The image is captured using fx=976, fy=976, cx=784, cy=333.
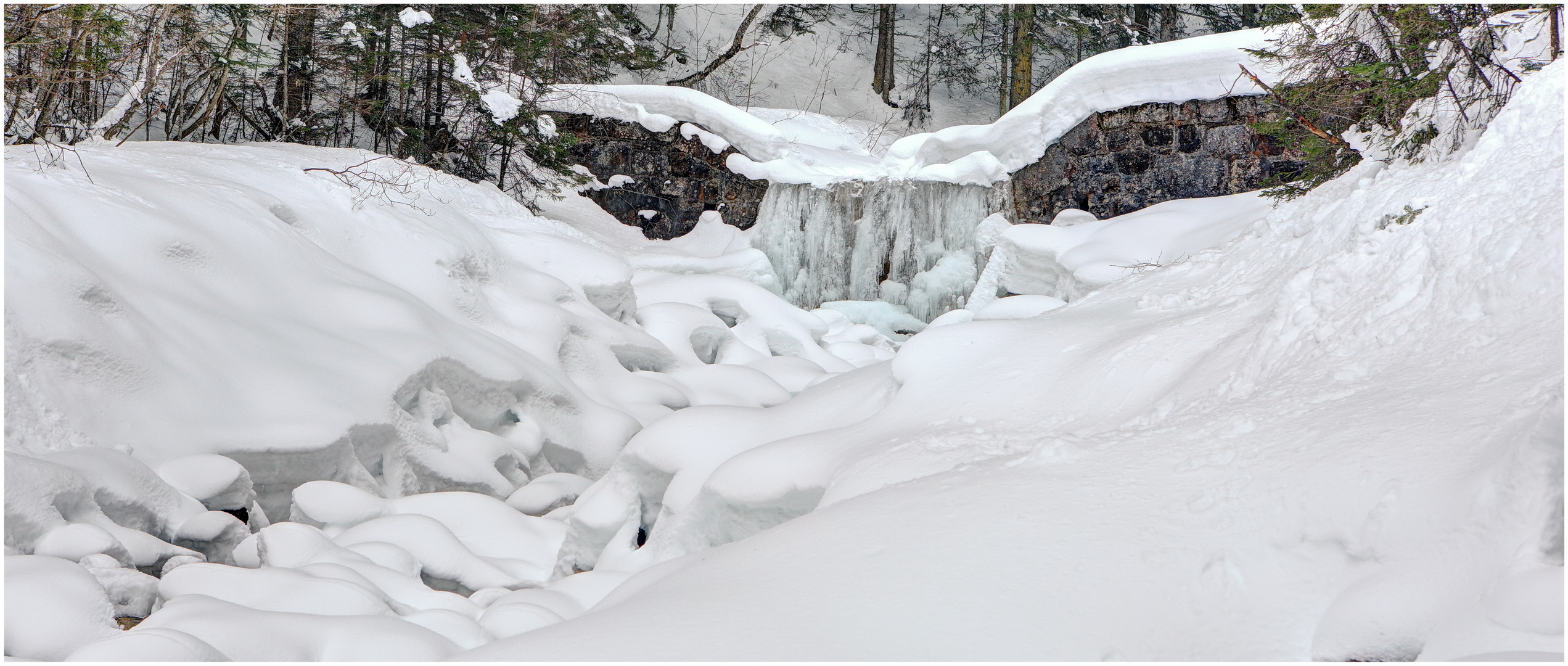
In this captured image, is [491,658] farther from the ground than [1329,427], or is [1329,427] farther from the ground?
[1329,427]

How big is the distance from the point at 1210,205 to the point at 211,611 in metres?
6.66

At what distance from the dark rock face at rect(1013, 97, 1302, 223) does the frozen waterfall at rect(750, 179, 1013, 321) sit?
35cm

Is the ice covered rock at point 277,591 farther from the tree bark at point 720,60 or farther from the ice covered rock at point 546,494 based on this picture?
the tree bark at point 720,60

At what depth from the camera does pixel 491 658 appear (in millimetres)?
1699

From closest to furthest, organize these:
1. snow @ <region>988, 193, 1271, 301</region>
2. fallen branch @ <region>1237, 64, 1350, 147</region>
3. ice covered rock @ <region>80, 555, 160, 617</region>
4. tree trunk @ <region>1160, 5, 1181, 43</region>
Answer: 1. ice covered rock @ <region>80, 555, 160, 617</region>
2. fallen branch @ <region>1237, 64, 1350, 147</region>
3. snow @ <region>988, 193, 1271, 301</region>
4. tree trunk @ <region>1160, 5, 1181, 43</region>

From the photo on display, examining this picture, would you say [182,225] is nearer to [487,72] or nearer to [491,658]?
[491,658]

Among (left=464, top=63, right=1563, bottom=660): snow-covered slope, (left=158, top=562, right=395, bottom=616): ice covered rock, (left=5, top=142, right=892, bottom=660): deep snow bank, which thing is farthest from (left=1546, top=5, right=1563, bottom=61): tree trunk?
(left=158, top=562, right=395, bottom=616): ice covered rock

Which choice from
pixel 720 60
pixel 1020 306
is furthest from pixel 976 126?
pixel 720 60

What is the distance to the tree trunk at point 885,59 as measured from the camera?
568 inches

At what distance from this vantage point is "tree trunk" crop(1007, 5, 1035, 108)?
1120 cm

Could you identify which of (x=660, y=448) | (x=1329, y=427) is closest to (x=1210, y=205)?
(x=660, y=448)

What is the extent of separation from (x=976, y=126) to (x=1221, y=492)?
24.0 feet

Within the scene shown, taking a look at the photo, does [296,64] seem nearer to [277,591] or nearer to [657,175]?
[657,175]

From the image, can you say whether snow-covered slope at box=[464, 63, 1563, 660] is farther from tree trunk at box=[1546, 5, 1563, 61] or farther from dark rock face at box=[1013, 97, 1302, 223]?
dark rock face at box=[1013, 97, 1302, 223]
